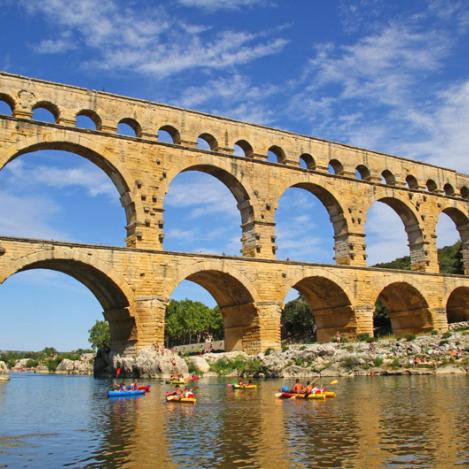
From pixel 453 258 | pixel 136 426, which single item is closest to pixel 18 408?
pixel 136 426

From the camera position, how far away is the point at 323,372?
2453cm

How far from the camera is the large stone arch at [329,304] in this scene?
3100cm

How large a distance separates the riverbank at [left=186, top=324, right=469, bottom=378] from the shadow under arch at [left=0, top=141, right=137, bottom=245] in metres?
7.52

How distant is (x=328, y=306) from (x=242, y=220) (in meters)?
6.99

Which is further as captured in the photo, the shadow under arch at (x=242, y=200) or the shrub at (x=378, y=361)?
the shadow under arch at (x=242, y=200)

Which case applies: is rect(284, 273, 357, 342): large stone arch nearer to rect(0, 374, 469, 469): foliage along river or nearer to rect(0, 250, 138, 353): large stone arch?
rect(0, 250, 138, 353): large stone arch

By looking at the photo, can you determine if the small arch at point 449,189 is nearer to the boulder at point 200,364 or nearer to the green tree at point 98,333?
the boulder at point 200,364

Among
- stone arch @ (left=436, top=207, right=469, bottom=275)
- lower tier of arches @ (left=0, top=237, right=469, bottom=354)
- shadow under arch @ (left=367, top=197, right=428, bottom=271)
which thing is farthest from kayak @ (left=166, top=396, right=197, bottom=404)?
stone arch @ (left=436, top=207, right=469, bottom=275)

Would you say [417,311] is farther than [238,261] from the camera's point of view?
Yes

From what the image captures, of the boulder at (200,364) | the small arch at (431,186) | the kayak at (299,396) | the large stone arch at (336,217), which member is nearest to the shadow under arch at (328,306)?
the large stone arch at (336,217)

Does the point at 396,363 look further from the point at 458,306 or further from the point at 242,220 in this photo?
the point at 458,306

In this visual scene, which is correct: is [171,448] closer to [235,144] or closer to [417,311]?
[235,144]

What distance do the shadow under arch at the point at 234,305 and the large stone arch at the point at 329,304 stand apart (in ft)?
10.5

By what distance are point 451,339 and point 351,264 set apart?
6.71m
